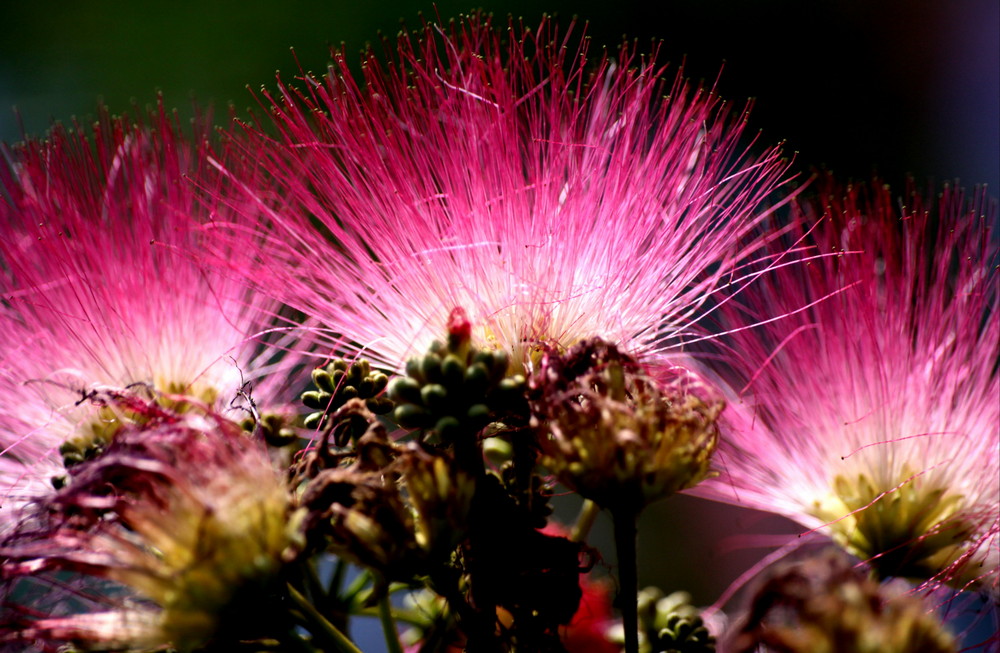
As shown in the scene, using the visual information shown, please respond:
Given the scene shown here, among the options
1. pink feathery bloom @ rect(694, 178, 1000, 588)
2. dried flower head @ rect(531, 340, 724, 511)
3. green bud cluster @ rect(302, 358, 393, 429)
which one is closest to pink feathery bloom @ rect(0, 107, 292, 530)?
green bud cluster @ rect(302, 358, 393, 429)

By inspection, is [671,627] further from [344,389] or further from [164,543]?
[164,543]

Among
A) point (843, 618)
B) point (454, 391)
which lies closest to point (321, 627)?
point (454, 391)

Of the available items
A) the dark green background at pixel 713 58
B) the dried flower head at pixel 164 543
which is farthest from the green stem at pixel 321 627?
the dark green background at pixel 713 58

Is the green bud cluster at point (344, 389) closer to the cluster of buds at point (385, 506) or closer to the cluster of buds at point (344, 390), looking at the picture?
the cluster of buds at point (344, 390)

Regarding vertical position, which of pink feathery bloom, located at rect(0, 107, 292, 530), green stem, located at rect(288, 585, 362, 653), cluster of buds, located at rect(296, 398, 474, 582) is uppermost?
pink feathery bloom, located at rect(0, 107, 292, 530)

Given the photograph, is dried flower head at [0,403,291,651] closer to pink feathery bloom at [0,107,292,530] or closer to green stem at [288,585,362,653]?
green stem at [288,585,362,653]

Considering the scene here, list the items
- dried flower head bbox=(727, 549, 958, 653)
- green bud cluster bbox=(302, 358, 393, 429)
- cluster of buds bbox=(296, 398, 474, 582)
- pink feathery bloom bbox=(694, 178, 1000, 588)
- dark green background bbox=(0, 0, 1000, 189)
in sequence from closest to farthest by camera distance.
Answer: dried flower head bbox=(727, 549, 958, 653)
cluster of buds bbox=(296, 398, 474, 582)
green bud cluster bbox=(302, 358, 393, 429)
pink feathery bloom bbox=(694, 178, 1000, 588)
dark green background bbox=(0, 0, 1000, 189)
